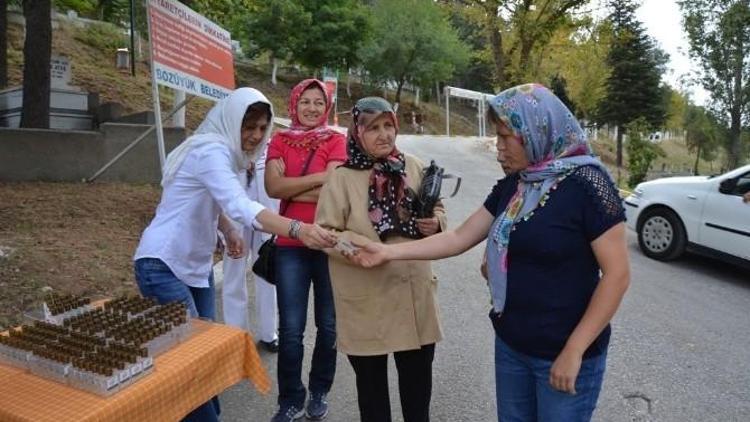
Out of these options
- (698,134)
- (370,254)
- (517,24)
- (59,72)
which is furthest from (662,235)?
(698,134)

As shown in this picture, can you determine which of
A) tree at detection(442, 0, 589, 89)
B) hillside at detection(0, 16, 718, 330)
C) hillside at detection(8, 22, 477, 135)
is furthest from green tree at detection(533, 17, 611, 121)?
hillside at detection(0, 16, 718, 330)

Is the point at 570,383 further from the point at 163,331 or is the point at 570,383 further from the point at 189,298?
the point at 189,298

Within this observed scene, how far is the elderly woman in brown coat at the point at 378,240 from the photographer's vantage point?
245 centimetres

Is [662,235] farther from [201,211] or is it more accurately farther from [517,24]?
[517,24]

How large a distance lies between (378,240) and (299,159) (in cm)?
82

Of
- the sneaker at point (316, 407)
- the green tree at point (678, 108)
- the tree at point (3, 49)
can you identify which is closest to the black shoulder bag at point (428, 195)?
the sneaker at point (316, 407)

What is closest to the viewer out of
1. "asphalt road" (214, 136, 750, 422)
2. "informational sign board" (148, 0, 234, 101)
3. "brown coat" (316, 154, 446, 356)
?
"brown coat" (316, 154, 446, 356)

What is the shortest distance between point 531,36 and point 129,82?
12.2 m

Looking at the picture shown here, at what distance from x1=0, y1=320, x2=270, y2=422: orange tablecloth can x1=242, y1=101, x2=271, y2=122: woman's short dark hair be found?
977 mm

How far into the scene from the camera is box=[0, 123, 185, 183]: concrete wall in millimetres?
8562

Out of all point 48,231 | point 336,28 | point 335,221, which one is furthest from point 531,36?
point 336,28

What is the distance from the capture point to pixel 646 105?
37.2 metres

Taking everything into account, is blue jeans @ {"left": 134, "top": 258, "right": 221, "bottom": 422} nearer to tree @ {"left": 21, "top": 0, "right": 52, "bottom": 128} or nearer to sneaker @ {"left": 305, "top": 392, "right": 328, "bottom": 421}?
sneaker @ {"left": 305, "top": 392, "right": 328, "bottom": 421}

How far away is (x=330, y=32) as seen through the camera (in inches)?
1454
